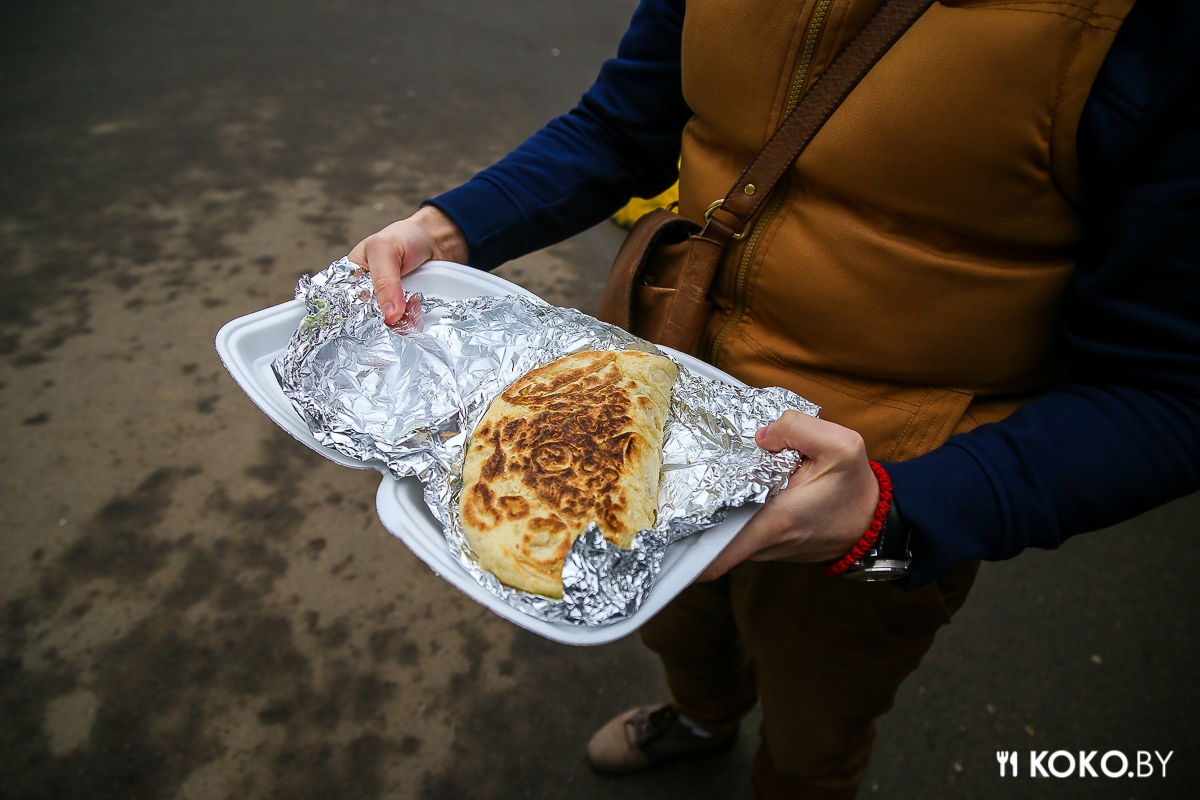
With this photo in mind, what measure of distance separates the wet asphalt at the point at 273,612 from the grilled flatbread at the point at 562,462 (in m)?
1.31

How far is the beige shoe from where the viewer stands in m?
1.98

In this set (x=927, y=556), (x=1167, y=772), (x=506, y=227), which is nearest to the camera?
(x=927, y=556)

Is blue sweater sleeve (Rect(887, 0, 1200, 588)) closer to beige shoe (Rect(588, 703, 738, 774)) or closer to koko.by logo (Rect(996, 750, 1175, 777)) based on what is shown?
beige shoe (Rect(588, 703, 738, 774))

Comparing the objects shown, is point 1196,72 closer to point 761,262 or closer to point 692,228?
point 761,262

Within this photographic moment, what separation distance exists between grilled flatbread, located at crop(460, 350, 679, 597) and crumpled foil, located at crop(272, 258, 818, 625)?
0.09ft

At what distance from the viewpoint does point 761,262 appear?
107 cm

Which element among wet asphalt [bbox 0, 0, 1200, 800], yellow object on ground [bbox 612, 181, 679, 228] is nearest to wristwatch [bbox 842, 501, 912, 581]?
wet asphalt [bbox 0, 0, 1200, 800]

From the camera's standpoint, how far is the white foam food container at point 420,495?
2.97 feet

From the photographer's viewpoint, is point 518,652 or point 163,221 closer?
point 518,652

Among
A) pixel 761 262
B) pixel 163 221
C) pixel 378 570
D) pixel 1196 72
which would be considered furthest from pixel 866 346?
pixel 163 221

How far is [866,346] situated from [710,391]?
26 cm

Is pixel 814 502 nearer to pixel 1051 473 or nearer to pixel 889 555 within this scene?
pixel 889 555

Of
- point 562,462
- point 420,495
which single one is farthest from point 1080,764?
point 420,495

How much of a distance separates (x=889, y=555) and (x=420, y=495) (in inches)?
28.7
